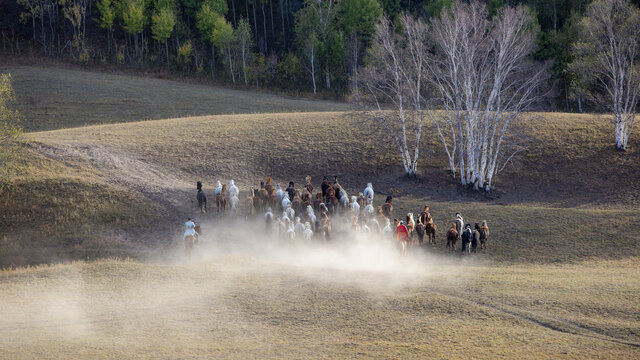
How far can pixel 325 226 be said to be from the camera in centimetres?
Result: 2559

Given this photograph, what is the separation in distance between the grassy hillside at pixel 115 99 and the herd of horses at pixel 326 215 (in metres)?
29.3

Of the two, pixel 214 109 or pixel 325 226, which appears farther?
pixel 214 109

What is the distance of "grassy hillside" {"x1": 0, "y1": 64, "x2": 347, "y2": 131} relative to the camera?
5559cm

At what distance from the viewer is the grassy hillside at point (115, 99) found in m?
55.6

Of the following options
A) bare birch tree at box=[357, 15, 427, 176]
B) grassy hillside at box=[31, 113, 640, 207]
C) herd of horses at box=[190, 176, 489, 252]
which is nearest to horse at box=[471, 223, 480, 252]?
herd of horses at box=[190, 176, 489, 252]

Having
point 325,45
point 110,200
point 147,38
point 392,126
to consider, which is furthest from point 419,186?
point 147,38

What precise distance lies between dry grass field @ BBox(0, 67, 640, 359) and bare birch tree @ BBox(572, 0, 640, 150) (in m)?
3.79

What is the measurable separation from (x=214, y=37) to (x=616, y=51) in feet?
191

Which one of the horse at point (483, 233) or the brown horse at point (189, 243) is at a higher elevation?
the brown horse at point (189, 243)

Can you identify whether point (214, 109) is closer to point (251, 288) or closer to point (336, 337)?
point (251, 288)

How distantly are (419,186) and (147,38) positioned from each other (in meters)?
69.7

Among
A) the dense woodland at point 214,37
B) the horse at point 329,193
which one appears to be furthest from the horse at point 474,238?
the dense woodland at point 214,37

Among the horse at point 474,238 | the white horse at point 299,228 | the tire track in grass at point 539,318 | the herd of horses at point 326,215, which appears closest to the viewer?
the tire track in grass at point 539,318

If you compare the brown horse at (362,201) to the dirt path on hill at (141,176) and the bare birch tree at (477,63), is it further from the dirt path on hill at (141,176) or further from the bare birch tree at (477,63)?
the dirt path on hill at (141,176)
